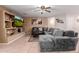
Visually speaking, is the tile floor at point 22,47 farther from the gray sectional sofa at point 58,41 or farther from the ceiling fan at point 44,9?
the ceiling fan at point 44,9

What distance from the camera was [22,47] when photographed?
2066mm

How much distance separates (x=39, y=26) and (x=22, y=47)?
502mm

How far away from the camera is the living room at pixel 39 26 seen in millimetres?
2025

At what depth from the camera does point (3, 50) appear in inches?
79.7

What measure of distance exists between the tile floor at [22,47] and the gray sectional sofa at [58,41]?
121 millimetres

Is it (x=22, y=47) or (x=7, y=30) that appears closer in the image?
(x=22, y=47)

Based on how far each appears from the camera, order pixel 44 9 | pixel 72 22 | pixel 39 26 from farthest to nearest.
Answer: pixel 39 26, pixel 72 22, pixel 44 9

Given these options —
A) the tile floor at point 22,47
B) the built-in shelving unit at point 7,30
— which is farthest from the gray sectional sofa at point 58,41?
the built-in shelving unit at point 7,30

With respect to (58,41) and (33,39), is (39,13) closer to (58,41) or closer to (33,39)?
(33,39)

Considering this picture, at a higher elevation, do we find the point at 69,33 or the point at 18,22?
the point at 18,22

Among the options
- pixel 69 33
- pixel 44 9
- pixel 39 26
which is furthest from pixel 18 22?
pixel 69 33

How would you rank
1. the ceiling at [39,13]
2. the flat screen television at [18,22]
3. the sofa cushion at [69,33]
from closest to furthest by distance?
the ceiling at [39,13] < the sofa cushion at [69,33] < the flat screen television at [18,22]
